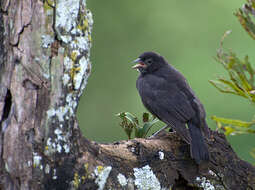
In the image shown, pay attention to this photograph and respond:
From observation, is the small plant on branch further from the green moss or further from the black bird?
the green moss

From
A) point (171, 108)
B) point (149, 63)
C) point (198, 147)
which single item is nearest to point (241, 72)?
point (198, 147)

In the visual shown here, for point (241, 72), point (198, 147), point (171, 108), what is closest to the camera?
point (241, 72)

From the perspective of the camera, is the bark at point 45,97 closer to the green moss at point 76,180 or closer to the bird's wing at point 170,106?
the green moss at point 76,180

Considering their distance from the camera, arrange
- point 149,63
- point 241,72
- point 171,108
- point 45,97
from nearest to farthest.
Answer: point 45,97 → point 241,72 → point 171,108 → point 149,63

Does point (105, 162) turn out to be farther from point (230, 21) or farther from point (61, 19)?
point (230, 21)

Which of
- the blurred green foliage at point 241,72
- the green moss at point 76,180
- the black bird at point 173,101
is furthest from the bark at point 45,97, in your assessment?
the black bird at point 173,101

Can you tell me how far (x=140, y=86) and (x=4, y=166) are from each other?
2.81 m

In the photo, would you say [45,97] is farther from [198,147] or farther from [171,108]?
[171,108]

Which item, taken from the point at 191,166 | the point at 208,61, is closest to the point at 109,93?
the point at 208,61

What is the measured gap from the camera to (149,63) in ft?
19.7

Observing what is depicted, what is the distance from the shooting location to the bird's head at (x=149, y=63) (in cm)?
593

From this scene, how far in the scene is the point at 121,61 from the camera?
918 cm

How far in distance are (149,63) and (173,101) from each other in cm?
106

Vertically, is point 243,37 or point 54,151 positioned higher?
point 243,37
